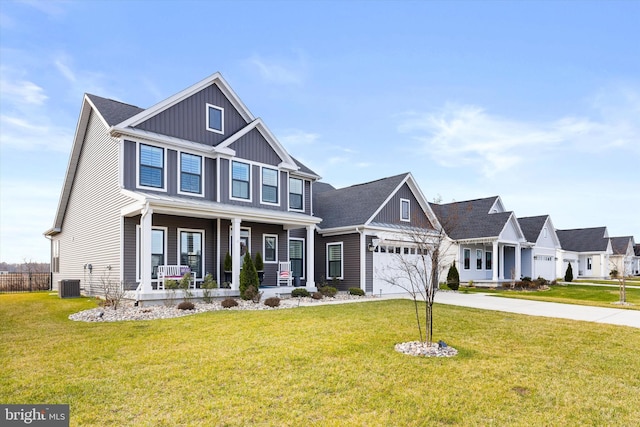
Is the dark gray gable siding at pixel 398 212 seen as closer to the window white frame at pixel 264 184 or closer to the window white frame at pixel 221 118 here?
the window white frame at pixel 264 184

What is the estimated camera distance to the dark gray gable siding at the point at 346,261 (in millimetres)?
19000

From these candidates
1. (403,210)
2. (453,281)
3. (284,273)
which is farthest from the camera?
(453,281)

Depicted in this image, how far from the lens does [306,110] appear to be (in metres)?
23.0

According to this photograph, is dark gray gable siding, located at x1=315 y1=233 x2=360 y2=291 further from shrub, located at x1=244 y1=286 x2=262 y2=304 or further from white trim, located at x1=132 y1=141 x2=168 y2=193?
white trim, located at x1=132 y1=141 x2=168 y2=193

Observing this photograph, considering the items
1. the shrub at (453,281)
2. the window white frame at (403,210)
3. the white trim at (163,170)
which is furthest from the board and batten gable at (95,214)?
the shrub at (453,281)

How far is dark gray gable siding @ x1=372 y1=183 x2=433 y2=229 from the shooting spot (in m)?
20.0

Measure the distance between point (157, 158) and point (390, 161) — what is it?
63.1ft

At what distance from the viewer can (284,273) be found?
16.8 meters

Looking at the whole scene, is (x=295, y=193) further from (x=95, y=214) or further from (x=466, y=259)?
(x=466, y=259)

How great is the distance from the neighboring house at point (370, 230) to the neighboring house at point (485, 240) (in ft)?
18.1

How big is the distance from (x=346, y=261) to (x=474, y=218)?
14.1 m

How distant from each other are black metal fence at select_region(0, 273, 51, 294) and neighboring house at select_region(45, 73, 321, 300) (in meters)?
6.59

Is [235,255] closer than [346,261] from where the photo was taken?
Yes

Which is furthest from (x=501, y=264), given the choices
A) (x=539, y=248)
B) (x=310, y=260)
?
(x=310, y=260)
